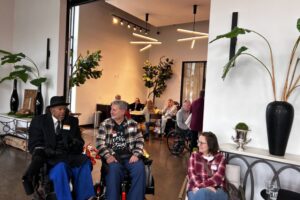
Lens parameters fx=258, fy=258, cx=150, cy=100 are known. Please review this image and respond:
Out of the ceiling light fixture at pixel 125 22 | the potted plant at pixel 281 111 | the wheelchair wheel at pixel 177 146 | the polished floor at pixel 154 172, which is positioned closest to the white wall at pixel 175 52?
the ceiling light fixture at pixel 125 22

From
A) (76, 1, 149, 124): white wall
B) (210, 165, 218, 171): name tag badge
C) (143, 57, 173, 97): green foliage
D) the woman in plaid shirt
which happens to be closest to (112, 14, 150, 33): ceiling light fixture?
(76, 1, 149, 124): white wall

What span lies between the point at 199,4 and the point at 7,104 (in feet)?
17.1

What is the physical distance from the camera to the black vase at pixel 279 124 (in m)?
2.30

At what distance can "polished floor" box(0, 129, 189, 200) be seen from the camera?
3301 millimetres

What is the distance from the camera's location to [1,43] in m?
5.62

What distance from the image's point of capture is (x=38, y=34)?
5.19 metres

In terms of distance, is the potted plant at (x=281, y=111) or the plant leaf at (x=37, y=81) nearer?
the potted plant at (x=281, y=111)

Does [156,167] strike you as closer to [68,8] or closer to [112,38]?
[68,8]

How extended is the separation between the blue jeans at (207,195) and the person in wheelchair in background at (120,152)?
60cm

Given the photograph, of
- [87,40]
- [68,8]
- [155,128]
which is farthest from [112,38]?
[68,8]

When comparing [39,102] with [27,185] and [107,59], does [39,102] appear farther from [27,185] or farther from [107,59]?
[107,59]

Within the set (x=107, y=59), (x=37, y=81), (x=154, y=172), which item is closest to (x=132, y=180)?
(x=154, y=172)

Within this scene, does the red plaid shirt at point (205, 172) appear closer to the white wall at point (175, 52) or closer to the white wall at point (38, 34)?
the white wall at point (38, 34)

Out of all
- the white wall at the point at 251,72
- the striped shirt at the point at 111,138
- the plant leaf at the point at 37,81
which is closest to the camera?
the white wall at the point at 251,72
